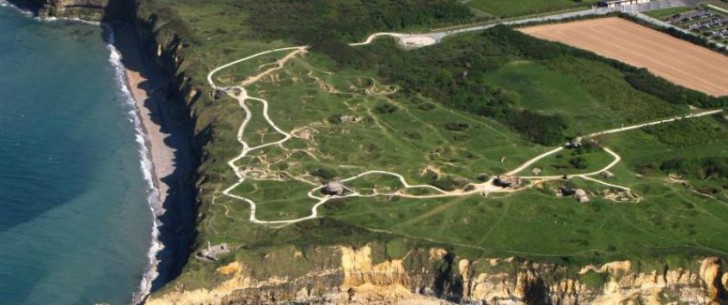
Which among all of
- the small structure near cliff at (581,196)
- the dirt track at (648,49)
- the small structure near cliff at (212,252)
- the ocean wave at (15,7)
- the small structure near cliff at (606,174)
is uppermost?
the dirt track at (648,49)

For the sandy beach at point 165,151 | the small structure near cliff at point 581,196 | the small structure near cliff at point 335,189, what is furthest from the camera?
the sandy beach at point 165,151

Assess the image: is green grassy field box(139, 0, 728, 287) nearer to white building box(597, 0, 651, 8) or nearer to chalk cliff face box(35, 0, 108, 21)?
chalk cliff face box(35, 0, 108, 21)

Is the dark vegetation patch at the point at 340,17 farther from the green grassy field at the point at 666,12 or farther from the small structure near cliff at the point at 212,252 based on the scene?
the small structure near cliff at the point at 212,252

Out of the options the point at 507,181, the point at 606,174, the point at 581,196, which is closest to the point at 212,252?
the point at 507,181

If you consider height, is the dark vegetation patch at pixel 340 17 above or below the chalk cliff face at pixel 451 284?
above

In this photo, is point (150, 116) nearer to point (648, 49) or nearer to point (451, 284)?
point (451, 284)

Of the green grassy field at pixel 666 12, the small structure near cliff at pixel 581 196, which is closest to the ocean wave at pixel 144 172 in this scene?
the small structure near cliff at pixel 581 196

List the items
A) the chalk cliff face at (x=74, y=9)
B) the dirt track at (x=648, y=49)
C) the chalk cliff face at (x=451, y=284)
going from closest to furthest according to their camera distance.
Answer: the chalk cliff face at (x=451, y=284)
the dirt track at (x=648, y=49)
the chalk cliff face at (x=74, y=9)
